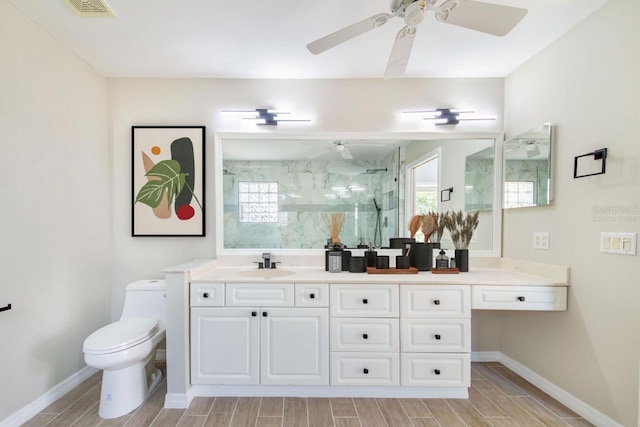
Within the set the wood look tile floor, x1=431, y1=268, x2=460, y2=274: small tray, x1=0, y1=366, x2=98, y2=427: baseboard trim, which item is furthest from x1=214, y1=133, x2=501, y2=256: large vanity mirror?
x1=0, y1=366, x2=98, y2=427: baseboard trim

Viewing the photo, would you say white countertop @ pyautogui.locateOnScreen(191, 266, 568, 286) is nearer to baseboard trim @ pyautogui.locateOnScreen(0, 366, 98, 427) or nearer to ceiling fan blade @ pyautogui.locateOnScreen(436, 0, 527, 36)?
baseboard trim @ pyautogui.locateOnScreen(0, 366, 98, 427)

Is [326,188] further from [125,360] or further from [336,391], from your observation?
[125,360]

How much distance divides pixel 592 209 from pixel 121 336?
306cm

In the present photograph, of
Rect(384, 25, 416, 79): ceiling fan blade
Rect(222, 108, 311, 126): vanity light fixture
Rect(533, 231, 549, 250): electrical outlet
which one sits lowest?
Rect(533, 231, 549, 250): electrical outlet

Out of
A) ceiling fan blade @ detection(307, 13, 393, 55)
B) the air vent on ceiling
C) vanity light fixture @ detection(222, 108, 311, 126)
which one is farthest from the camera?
vanity light fixture @ detection(222, 108, 311, 126)

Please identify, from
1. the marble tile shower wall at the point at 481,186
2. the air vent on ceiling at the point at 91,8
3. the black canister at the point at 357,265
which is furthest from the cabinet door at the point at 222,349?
the marble tile shower wall at the point at 481,186

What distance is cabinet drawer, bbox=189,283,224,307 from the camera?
2012mm

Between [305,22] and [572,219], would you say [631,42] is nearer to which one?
[572,219]

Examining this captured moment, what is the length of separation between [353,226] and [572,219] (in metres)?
1.52

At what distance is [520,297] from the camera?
6.56 ft

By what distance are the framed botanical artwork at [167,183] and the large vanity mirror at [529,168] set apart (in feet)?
8.59

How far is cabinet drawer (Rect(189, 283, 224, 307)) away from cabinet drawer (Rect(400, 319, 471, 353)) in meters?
1.27

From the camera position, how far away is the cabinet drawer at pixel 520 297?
1.98 meters

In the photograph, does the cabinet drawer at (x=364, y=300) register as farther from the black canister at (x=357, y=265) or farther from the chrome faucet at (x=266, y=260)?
the chrome faucet at (x=266, y=260)
